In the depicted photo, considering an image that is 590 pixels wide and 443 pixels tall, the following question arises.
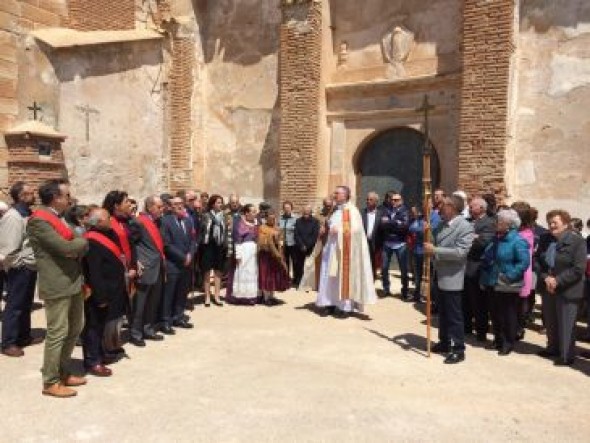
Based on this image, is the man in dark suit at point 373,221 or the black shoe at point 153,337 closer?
the black shoe at point 153,337

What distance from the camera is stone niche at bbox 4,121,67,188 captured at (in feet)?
37.9

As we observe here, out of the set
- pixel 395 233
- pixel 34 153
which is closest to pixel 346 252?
pixel 395 233

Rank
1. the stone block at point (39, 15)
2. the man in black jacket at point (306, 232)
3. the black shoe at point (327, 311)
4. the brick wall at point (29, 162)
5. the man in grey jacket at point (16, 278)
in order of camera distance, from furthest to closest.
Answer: the stone block at point (39, 15) → the brick wall at point (29, 162) → the man in black jacket at point (306, 232) → the black shoe at point (327, 311) → the man in grey jacket at point (16, 278)

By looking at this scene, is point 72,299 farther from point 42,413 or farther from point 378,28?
point 378,28

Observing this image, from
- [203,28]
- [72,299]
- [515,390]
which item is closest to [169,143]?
[203,28]

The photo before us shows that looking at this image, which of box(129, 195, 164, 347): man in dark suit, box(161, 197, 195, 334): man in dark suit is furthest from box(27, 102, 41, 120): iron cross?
box(129, 195, 164, 347): man in dark suit

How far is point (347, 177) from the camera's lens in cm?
1240

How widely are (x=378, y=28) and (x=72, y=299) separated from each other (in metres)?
9.46

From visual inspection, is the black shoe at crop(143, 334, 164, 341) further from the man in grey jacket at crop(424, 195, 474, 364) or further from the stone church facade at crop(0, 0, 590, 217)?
the stone church facade at crop(0, 0, 590, 217)

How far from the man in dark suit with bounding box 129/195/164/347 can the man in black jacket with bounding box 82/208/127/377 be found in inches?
27.8

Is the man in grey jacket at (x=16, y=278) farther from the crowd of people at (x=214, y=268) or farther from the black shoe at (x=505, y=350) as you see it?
the black shoe at (x=505, y=350)

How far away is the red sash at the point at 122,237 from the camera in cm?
537

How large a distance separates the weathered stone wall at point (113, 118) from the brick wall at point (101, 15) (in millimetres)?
1289

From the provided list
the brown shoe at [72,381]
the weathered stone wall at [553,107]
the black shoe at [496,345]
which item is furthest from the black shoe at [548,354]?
the brown shoe at [72,381]
